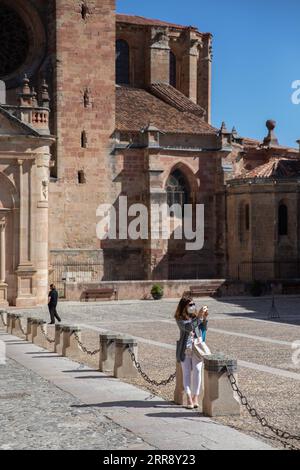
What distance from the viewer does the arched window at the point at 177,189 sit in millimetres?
41906

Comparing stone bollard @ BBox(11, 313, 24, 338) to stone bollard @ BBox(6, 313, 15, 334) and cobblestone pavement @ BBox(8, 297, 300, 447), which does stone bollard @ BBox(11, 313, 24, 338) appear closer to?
stone bollard @ BBox(6, 313, 15, 334)

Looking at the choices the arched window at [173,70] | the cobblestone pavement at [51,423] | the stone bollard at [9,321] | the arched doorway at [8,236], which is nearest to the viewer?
the cobblestone pavement at [51,423]

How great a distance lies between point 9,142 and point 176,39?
17.9 m

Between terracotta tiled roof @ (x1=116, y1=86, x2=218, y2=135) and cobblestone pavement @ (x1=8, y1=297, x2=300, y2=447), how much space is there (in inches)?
391

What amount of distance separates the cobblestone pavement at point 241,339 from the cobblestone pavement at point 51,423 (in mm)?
1520

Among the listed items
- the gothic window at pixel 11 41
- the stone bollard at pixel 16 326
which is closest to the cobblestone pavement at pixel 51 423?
the stone bollard at pixel 16 326

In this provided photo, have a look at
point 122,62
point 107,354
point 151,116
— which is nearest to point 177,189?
point 151,116

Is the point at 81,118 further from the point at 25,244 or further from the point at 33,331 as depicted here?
the point at 33,331

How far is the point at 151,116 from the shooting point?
1684 inches

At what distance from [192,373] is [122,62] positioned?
3700cm

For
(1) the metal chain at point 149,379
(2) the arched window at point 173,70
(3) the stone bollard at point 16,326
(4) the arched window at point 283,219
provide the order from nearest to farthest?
1. (1) the metal chain at point 149,379
2. (3) the stone bollard at point 16,326
3. (4) the arched window at point 283,219
4. (2) the arched window at point 173,70

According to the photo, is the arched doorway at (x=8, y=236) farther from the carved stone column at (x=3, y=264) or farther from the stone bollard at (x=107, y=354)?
the stone bollard at (x=107, y=354)
